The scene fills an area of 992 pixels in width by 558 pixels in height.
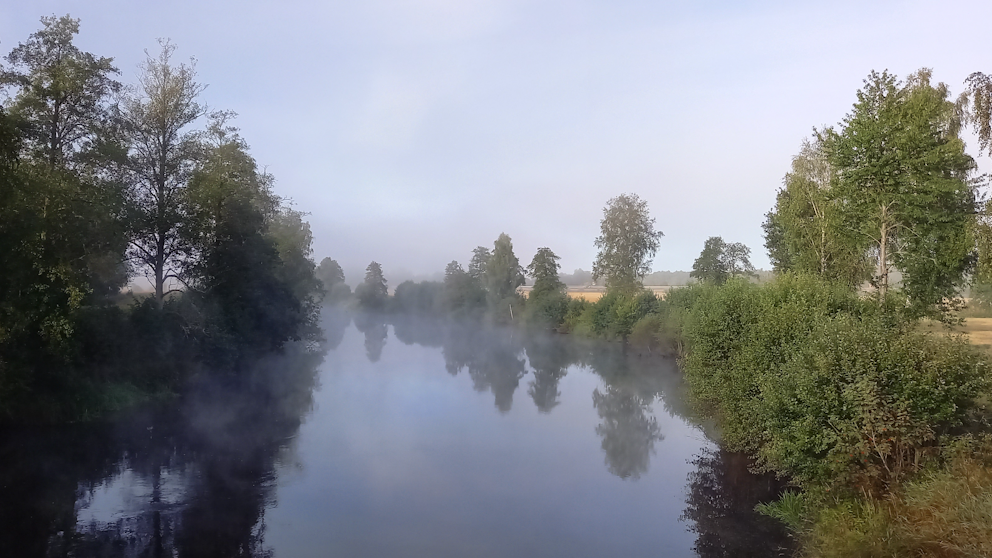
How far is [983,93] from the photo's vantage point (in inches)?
694

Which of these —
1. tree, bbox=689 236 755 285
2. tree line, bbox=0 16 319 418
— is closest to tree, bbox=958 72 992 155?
tree line, bbox=0 16 319 418

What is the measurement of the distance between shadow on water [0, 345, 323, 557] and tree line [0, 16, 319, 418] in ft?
6.62

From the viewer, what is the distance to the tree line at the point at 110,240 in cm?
1953

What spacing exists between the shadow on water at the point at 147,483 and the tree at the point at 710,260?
125 feet

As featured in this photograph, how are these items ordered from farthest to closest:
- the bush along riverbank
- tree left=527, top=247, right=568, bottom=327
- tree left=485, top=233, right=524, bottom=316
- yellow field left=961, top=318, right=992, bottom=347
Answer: tree left=485, top=233, right=524, bottom=316, tree left=527, top=247, right=568, bottom=327, yellow field left=961, top=318, right=992, bottom=347, the bush along riverbank

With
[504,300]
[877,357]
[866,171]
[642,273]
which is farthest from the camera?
[504,300]

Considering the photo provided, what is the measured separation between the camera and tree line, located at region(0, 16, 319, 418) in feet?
64.1

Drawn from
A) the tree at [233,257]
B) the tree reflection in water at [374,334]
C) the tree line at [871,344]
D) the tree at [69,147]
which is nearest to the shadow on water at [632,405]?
the tree line at [871,344]

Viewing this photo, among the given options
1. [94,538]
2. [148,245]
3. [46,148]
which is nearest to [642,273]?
[148,245]

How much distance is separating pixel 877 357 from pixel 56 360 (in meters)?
22.8

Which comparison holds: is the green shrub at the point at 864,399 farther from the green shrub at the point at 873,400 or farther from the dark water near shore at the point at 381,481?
the dark water near shore at the point at 381,481

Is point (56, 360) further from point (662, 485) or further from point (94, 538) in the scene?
point (662, 485)

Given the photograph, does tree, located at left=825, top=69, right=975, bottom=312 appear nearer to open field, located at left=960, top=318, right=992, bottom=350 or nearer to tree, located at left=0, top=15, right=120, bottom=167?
open field, located at left=960, top=318, right=992, bottom=350

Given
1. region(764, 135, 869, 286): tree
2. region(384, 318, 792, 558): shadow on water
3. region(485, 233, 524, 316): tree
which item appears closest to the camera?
region(384, 318, 792, 558): shadow on water
